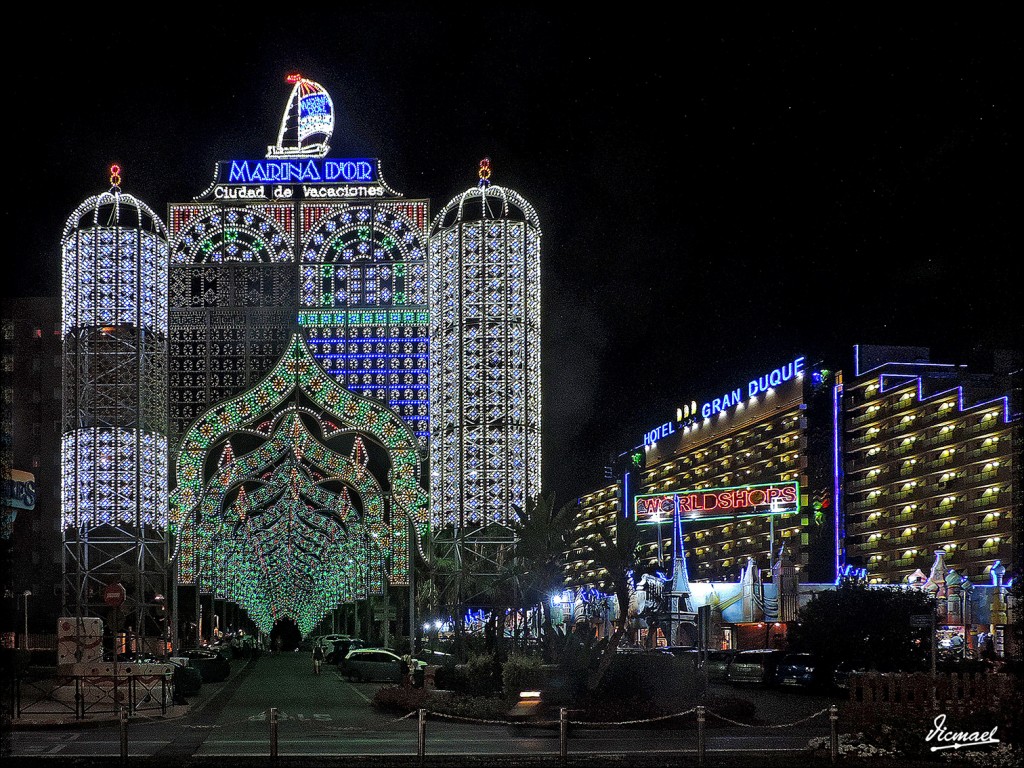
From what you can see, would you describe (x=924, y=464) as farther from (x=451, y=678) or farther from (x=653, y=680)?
(x=653, y=680)

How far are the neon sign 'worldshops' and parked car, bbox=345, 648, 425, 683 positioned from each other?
148 ft

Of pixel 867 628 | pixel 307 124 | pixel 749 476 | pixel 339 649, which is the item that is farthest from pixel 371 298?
pixel 749 476

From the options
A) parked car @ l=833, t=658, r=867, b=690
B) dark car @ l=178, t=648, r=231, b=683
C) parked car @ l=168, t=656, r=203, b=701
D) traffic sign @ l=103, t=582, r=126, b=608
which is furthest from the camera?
dark car @ l=178, t=648, r=231, b=683

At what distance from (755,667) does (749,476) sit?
314 ft

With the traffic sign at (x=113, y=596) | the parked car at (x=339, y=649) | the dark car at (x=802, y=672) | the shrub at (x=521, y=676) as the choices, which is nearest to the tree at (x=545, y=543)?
the dark car at (x=802, y=672)

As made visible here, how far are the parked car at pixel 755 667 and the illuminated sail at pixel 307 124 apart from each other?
140ft

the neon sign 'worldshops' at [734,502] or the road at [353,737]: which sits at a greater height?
the neon sign 'worldshops' at [734,502]

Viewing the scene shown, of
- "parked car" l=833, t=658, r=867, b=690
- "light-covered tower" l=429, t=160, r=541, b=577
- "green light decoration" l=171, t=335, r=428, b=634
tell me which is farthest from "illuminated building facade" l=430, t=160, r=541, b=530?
"parked car" l=833, t=658, r=867, b=690

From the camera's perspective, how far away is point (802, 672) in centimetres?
4650

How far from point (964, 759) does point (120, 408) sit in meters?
48.0

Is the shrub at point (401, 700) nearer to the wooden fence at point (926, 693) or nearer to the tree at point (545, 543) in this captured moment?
the wooden fence at point (926, 693)

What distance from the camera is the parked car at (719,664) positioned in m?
52.9

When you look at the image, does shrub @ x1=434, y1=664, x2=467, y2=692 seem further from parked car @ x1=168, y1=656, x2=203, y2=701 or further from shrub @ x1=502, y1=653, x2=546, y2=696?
parked car @ x1=168, y1=656, x2=203, y2=701

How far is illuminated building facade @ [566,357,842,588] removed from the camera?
106m
